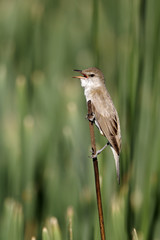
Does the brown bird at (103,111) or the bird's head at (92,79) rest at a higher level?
the bird's head at (92,79)

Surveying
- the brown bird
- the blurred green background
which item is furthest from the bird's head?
the blurred green background

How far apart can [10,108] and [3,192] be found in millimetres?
719

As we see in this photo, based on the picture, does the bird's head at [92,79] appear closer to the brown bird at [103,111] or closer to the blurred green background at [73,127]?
the brown bird at [103,111]

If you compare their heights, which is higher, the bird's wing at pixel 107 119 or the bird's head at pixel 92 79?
the bird's head at pixel 92 79

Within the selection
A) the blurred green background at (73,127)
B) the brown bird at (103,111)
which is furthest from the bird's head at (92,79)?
the blurred green background at (73,127)

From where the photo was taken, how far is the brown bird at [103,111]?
3.36ft

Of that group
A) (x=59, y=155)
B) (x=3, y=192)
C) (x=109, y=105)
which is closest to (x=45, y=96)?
(x=59, y=155)

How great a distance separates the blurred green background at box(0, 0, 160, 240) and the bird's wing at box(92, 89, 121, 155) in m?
0.02

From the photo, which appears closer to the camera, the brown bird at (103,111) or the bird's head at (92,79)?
the brown bird at (103,111)

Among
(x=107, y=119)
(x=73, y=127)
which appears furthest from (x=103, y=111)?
(x=73, y=127)

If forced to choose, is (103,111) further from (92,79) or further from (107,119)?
(92,79)

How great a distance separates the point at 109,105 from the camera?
3.99ft

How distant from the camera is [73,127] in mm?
1562

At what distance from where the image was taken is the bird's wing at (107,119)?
103 cm
